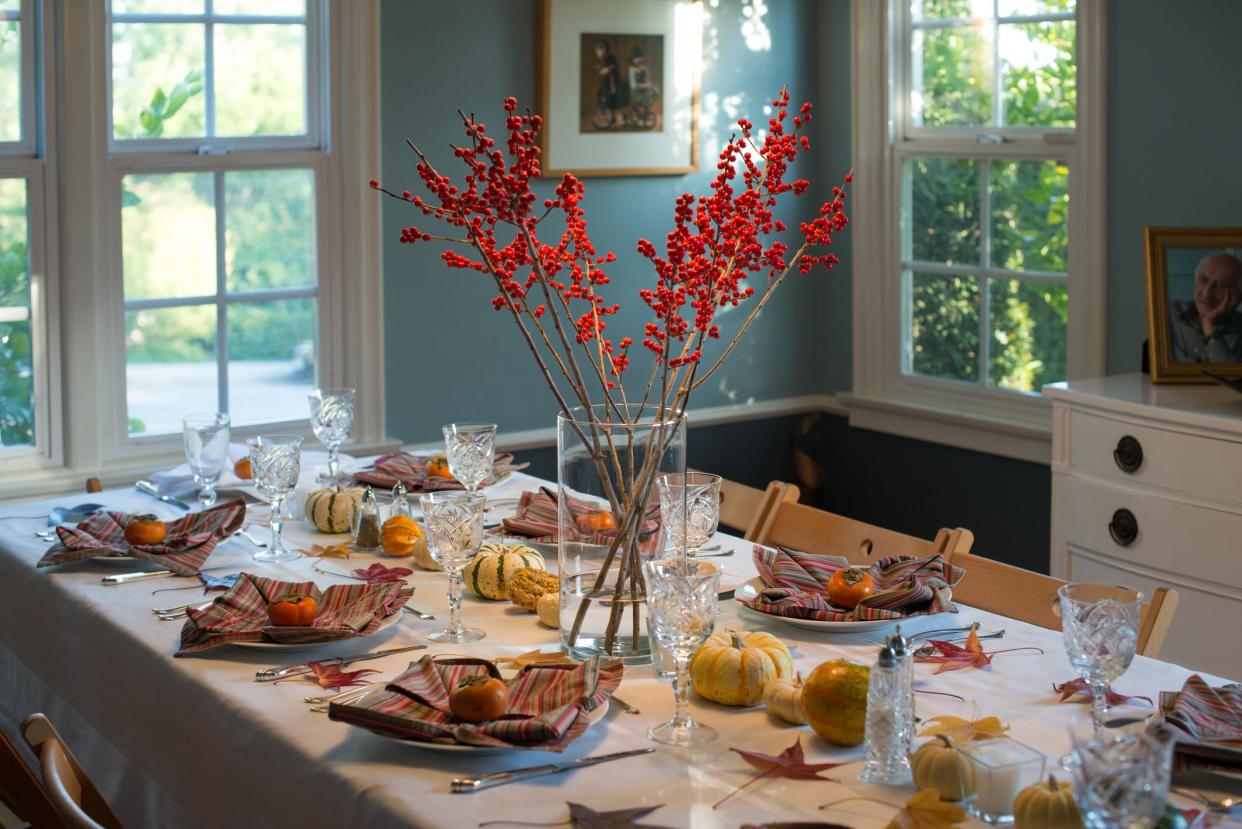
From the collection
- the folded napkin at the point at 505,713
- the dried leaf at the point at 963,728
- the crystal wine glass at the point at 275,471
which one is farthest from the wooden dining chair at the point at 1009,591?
the crystal wine glass at the point at 275,471

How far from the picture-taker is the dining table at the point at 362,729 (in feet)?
4.70

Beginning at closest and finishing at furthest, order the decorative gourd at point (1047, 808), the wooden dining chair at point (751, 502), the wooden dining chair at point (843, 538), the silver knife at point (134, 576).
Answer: the decorative gourd at point (1047, 808) → the silver knife at point (134, 576) → the wooden dining chair at point (843, 538) → the wooden dining chair at point (751, 502)

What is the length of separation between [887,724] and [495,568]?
2.67 feet

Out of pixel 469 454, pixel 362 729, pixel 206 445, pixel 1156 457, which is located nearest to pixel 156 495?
pixel 206 445

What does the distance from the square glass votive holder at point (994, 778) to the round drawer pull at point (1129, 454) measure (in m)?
1.88

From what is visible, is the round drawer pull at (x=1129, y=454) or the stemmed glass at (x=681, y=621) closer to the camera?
the stemmed glass at (x=681, y=621)

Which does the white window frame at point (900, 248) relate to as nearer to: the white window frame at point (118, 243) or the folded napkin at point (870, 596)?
the white window frame at point (118, 243)

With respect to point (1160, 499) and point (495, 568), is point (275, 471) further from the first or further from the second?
point (1160, 499)

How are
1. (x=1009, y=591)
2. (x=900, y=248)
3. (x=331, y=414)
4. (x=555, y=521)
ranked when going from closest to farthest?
(x=1009, y=591) → (x=555, y=521) → (x=331, y=414) → (x=900, y=248)

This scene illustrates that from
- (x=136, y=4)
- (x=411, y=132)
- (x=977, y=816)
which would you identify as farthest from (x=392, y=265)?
(x=977, y=816)

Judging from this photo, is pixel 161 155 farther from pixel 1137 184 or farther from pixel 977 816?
pixel 977 816

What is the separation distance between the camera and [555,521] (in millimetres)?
2449

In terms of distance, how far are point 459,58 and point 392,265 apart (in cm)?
58

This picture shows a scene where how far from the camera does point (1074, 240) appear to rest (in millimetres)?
3857
